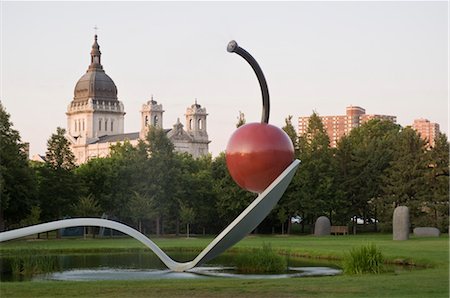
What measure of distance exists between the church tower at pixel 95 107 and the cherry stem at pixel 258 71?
12182 cm

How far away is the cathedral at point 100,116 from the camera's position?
128 meters

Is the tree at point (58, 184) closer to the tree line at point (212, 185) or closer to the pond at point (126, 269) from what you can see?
the tree line at point (212, 185)

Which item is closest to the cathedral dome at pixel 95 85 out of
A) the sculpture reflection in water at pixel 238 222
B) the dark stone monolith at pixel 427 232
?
the dark stone monolith at pixel 427 232

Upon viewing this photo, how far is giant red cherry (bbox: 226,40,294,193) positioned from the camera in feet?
51.0

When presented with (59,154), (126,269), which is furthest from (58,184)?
(126,269)

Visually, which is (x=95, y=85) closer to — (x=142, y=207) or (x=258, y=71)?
(x=142, y=207)

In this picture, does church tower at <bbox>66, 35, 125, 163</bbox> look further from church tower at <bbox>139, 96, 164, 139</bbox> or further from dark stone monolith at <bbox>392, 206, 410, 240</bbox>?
dark stone monolith at <bbox>392, 206, 410, 240</bbox>

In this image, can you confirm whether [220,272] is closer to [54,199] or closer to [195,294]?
[195,294]

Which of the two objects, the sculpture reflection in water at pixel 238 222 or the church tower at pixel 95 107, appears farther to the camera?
the church tower at pixel 95 107

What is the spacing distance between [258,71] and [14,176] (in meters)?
26.0

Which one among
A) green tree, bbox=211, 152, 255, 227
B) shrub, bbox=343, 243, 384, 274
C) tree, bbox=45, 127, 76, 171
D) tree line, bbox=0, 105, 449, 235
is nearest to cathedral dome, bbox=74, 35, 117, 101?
tree line, bbox=0, 105, 449, 235

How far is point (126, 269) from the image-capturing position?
21.0m

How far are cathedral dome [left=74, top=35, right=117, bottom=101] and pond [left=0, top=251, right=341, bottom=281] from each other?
383ft

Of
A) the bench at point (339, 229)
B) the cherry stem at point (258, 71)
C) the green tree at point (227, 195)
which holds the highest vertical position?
the cherry stem at point (258, 71)
